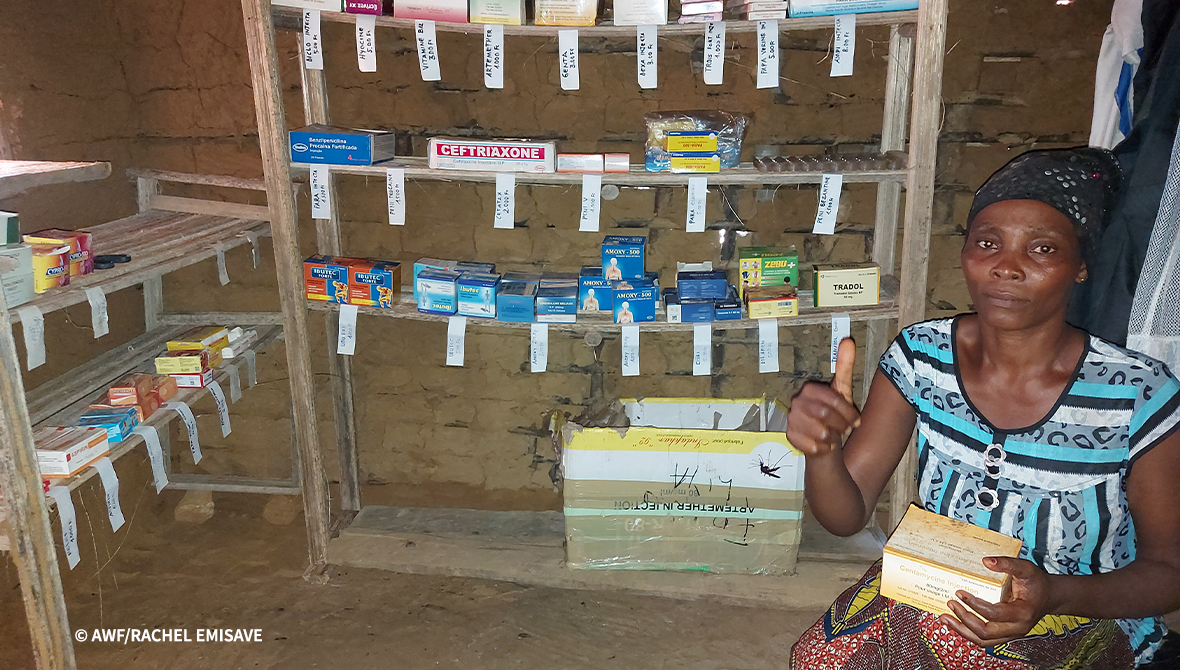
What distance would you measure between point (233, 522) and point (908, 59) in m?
3.07

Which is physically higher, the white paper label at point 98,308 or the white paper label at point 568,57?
the white paper label at point 568,57

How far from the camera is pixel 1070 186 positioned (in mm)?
1406

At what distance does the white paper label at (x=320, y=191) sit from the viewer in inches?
95.3

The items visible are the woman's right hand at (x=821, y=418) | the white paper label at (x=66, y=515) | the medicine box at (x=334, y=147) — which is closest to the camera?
the woman's right hand at (x=821, y=418)

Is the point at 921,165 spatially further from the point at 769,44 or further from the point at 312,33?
the point at 312,33

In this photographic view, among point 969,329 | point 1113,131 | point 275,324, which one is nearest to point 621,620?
point 969,329

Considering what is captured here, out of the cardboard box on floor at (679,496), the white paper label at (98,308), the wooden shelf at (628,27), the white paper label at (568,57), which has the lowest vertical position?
the cardboard box on floor at (679,496)

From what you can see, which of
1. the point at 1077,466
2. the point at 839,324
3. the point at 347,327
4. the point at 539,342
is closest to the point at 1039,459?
the point at 1077,466

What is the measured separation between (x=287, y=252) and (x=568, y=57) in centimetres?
109

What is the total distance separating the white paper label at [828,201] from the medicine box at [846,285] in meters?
0.18

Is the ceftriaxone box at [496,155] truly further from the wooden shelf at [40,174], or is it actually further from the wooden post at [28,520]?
the wooden post at [28,520]

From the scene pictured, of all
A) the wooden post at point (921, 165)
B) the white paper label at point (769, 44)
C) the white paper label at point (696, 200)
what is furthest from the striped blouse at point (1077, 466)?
the white paper label at point (769, 44)

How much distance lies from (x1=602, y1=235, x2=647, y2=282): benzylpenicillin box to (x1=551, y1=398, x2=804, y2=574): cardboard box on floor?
50 centimetres

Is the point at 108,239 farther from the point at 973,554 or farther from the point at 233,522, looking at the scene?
the point at 973,554
